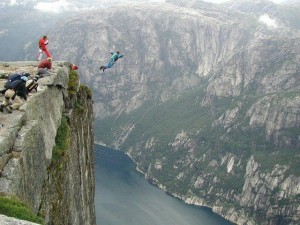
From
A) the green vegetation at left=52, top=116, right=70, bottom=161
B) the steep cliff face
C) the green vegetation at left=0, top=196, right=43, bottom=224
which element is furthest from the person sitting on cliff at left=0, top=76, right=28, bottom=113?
the green vegetation at left=0, top=196, right=43, bottom=224

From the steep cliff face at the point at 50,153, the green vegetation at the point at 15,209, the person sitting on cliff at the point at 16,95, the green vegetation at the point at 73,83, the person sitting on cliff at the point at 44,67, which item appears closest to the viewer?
A: the green vegetation at the point at 15,209

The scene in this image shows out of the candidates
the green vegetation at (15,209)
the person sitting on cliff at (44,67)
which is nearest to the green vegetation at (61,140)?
the person sitting on cliff at (44,67)

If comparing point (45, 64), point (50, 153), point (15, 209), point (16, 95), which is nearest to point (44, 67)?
point (45, 64)

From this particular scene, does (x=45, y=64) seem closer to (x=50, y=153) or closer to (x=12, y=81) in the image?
(x=12, y=81)

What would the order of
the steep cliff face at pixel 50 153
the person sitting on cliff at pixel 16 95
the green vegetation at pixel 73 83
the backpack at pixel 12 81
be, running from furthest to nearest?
the green vegetation at pixel 73 83 < the backpack at pixel 12 81 < the person sitting on cliff at pixel 16 95 < the steep cliff face at pixel 50 153

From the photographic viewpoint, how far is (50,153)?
28.9 m

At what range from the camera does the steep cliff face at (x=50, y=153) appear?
23.6 meters

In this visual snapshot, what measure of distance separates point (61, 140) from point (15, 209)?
486 inches

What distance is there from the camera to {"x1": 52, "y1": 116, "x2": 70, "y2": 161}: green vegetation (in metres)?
30.3

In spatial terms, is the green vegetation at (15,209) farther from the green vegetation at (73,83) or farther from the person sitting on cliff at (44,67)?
the green vegetation at (73,83)

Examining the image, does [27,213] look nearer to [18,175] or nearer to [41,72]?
[18,175]

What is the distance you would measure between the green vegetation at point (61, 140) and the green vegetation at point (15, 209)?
28.9 feet

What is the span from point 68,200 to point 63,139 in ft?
14.4

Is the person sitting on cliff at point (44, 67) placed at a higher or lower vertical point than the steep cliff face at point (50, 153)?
higher
